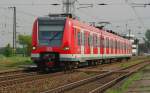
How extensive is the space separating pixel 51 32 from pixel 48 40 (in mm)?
517

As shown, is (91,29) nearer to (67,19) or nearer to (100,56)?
(100,56)

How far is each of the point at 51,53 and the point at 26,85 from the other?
8538 mm

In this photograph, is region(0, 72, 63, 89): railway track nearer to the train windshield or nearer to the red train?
the red train

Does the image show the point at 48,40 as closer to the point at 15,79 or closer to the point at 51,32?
the point at 51,32

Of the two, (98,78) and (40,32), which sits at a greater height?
(40,32)

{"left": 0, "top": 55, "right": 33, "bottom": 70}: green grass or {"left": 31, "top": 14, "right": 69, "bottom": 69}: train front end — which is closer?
{"left": 31, "top": 14, "right": 69, "bottom": 69}: train front end

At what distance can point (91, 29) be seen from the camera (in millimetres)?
34562

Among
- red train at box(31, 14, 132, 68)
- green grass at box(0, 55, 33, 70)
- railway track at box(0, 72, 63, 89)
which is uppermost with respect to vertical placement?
red train at box(31, 14, 132, 68)

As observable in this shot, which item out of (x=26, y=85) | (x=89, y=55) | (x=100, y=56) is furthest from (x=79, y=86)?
(x=100, y=56)

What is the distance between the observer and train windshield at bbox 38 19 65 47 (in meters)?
26.2

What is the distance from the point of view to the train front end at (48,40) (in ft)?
85.8

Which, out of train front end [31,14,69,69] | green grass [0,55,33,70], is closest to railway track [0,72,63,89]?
train front end [31,14,69,69]

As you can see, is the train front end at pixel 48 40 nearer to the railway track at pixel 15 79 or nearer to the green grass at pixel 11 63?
the railway track at pixel 15 79

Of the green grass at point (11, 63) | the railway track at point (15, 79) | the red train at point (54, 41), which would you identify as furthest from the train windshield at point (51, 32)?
the green grass at point (11, 63)
